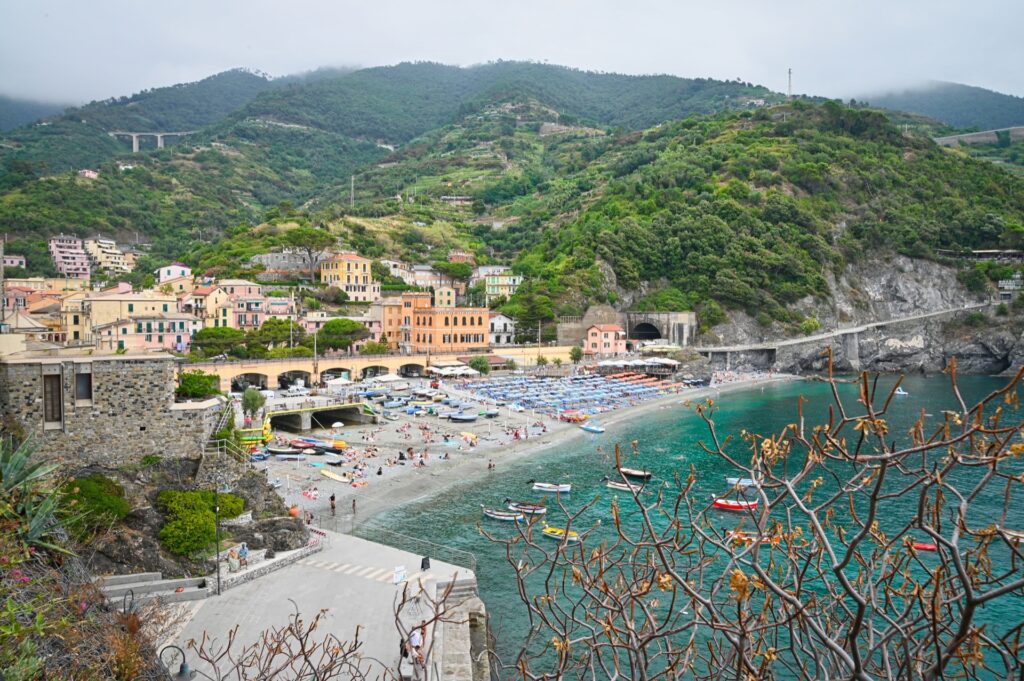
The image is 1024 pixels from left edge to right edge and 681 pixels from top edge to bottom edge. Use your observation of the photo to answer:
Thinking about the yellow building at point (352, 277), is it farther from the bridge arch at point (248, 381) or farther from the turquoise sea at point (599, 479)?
the turquoise sea at point (599, 479)

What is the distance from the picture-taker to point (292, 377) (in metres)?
49.2

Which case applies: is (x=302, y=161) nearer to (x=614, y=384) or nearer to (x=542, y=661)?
(x=614, y=384)

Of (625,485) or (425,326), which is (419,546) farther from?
(425,326)

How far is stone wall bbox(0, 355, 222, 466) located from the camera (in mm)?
14977

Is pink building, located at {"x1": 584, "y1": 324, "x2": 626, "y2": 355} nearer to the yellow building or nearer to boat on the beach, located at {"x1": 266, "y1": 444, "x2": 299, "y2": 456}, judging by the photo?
the yellow building

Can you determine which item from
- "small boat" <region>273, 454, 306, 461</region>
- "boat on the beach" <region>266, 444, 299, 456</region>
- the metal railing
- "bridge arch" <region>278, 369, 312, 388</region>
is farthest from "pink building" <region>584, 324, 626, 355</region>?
the metal railing

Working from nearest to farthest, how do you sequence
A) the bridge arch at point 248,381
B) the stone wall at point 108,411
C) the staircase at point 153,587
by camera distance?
the staircase at point 153,587 < the stone wall at point 108,411 < the bridge arch at point 248,381

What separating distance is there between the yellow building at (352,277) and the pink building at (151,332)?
63.2 ft

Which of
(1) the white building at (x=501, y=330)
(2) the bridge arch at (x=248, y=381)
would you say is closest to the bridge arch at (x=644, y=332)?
(1) the white building at (x=501, y=330)

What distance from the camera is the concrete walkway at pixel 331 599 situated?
13.3 m

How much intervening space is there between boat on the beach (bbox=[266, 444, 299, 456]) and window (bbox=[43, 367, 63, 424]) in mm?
17214

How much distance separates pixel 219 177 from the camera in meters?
123

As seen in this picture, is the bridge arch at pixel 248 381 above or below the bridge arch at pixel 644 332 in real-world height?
below

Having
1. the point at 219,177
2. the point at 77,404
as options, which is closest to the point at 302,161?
the point at 219,177
